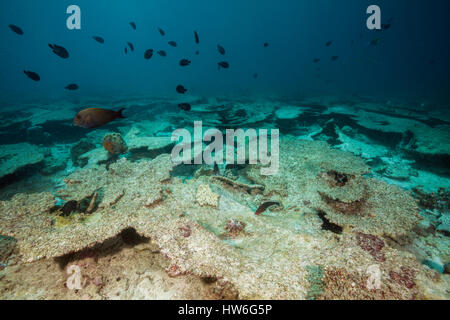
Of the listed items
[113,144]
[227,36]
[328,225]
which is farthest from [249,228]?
[227,36]

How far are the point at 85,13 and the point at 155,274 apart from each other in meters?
160

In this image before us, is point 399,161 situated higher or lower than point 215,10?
lower

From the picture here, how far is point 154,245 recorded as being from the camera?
3129 mm

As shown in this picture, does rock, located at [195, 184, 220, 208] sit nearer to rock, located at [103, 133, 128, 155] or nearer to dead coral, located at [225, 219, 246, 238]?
dead coral, located at [225, 219, 246, 238]

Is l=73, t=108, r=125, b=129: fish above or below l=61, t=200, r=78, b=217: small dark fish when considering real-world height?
above

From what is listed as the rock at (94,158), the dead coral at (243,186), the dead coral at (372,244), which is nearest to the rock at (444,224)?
the dead coral at (372,244)

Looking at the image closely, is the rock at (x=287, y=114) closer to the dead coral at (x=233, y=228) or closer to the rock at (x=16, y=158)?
the dead coral at (x=233, y=228)

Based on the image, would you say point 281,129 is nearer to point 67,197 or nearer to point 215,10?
point 67,197

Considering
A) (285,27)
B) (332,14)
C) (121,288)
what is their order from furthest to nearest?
(285,27) < (332,14) < (121,288)

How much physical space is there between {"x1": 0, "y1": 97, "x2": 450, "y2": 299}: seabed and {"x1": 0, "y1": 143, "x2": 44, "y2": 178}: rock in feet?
0.20

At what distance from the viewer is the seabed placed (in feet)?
7.81

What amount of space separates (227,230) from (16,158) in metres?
8.17

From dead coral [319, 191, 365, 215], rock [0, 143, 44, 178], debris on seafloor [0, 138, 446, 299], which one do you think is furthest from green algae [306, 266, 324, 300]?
rock [0, 143, 44, 178]
